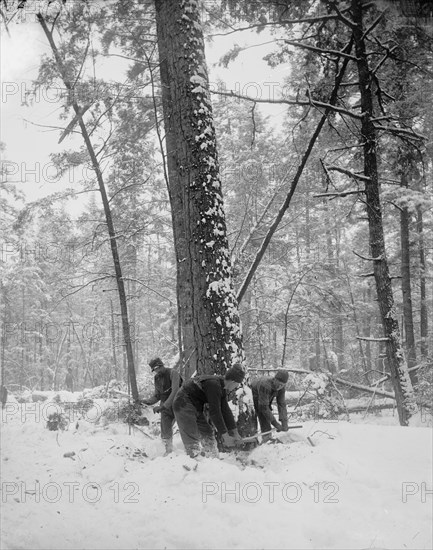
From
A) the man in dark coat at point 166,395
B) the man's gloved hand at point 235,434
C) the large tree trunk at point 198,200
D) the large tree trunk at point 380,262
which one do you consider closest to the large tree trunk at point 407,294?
the large tree trunk at point 380,262

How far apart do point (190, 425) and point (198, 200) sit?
112 inches

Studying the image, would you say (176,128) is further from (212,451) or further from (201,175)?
(212,451)

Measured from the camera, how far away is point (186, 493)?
3537 millimetres

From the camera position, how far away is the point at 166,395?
6898mm

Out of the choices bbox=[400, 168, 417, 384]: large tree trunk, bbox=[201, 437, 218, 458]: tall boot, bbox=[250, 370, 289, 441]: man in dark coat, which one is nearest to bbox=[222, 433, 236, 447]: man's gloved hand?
bbox=[201, 437, 218, 458]: tall boot

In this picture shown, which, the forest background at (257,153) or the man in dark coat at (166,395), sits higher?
the forest background at (257,153)

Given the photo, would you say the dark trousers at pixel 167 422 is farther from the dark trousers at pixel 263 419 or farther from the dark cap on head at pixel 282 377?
the dark cap on head at pixel 282 377

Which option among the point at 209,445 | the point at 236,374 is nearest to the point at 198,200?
the point at 236,374

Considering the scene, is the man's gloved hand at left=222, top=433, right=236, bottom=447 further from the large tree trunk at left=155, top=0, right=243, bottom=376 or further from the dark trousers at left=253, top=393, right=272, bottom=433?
the dark trousers at left=253, top=393, right=272, bottom=433

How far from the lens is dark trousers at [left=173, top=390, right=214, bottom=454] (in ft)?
16.6

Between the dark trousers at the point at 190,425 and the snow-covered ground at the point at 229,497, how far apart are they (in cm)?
54

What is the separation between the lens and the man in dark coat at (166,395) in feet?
21.0

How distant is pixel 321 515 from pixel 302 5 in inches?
323

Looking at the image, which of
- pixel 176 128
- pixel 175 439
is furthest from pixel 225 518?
pixel 176 128
